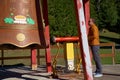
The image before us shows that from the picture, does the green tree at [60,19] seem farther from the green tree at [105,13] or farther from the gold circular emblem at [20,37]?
the gold circular emblem at [20,37]

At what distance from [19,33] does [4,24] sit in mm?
436

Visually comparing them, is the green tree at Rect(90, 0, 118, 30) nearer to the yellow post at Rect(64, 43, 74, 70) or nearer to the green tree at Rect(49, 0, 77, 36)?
the green tree at Rect(49, 0, 77, 36)

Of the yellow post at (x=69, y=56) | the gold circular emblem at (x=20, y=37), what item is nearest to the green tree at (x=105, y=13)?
the yellow post at (x=69, y=56)

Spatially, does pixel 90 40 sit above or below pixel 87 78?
above

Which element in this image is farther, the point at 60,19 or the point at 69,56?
the point at 60,19

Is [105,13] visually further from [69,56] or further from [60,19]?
[69,56]

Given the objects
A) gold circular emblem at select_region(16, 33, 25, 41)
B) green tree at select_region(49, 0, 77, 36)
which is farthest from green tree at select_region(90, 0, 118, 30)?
gold circular emblem at select_region(16, 33, 25, 41)

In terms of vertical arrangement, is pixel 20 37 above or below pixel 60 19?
below

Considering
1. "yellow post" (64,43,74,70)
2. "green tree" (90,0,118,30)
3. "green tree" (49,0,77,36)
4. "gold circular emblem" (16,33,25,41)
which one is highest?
"green tree" (90,0,118,30)

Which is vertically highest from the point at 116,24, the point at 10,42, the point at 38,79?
the point at 116,24

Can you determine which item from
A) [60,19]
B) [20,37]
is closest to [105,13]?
[60,19]

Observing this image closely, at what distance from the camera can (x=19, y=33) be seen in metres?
10.4

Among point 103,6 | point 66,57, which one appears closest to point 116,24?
point 103,6

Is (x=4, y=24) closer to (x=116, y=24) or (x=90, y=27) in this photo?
(x=90, y=27)
